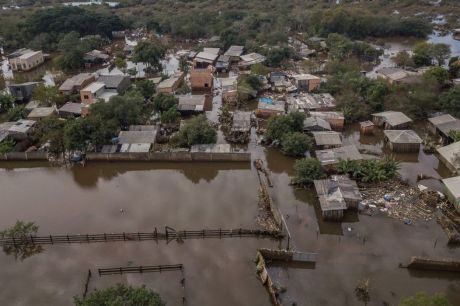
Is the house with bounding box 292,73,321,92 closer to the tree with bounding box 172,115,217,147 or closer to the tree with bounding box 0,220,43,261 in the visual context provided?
the tree with bounding box 172,115,217,147

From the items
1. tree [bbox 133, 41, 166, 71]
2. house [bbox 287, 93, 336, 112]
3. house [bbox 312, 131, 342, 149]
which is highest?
tree [bbox 133, 41, 166, 71]

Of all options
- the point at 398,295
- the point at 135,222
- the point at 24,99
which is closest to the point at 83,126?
the point at 135,222

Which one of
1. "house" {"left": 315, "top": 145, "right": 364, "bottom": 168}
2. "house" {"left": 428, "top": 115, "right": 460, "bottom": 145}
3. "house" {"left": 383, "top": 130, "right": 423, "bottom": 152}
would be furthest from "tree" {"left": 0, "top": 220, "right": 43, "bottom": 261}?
"house" {"left": 428, "top": 115, "right": 460, "bottom": 145}

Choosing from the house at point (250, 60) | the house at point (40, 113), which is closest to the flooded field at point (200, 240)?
the house at point (40, 113)

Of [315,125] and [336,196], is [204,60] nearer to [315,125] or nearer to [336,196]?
[315,125]

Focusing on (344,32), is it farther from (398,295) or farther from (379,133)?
(398,295)

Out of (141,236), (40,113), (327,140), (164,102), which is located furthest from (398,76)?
(40,113)
